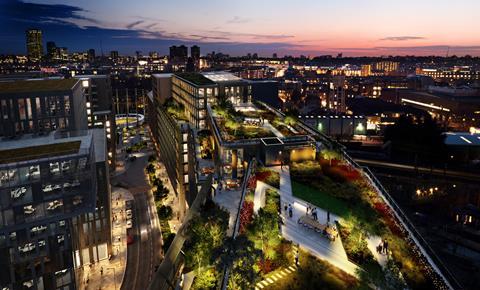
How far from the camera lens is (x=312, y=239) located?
37.2 meters

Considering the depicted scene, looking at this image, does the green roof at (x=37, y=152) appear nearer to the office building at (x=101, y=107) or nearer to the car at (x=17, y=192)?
the car at (x=17, y=192)

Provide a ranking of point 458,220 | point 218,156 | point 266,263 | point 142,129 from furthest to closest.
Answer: point 142,129 → point 458,220 → point 218,156 → point 266,263

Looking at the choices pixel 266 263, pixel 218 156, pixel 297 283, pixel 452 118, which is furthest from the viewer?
pixel 452 118

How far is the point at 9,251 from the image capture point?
44.4 m

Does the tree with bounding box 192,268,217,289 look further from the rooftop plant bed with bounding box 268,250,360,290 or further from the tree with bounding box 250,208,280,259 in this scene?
the rooftop plant bed with bounding box 268,250,360,290

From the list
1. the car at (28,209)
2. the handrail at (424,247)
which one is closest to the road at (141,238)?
the car at (28,209)

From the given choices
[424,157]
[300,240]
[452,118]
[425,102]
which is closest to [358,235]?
[300,240]

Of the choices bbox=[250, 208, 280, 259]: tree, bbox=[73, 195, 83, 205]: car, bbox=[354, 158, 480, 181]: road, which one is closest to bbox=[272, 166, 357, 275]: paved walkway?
bbox=[250, 208, 280, 259]: tree

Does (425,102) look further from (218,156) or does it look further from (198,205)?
(198,205)

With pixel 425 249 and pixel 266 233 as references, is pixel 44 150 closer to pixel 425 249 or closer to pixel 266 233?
pixel 266 233

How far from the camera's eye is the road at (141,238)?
194 ft

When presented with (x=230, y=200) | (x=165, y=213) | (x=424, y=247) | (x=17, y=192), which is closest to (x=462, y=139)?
(x=424, y=247)

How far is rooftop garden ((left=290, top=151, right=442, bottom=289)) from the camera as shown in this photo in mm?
31812

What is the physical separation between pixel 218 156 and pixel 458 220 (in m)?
47.7
